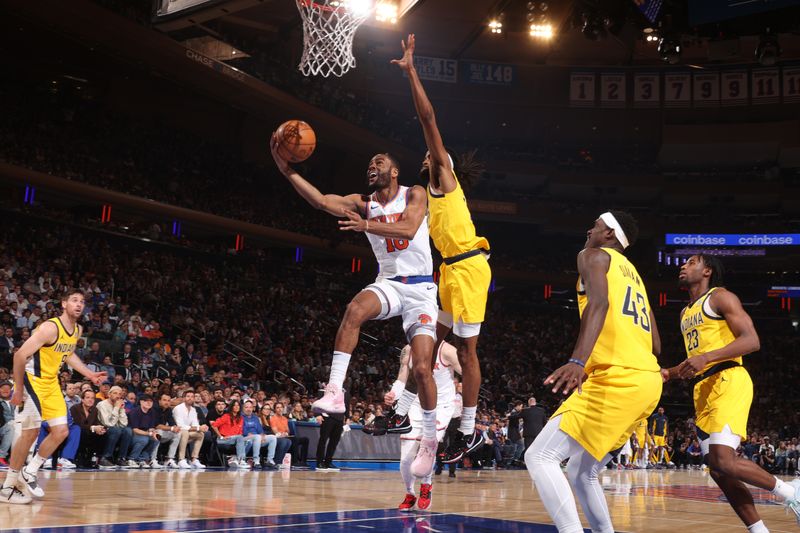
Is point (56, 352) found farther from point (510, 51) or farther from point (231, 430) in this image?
point (510, 51)

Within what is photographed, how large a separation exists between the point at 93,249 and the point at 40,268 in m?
3.46

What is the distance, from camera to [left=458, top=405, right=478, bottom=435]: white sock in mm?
6870

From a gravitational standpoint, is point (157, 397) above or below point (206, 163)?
below

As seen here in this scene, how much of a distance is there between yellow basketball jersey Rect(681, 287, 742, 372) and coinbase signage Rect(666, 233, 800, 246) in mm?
29737

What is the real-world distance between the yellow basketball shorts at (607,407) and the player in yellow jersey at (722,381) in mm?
1193

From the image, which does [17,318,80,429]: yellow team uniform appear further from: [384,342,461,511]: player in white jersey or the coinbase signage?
the coinbase signage

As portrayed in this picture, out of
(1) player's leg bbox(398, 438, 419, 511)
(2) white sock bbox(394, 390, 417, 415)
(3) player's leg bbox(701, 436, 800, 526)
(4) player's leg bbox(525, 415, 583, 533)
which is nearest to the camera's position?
(4) player's leg bbox(525, 415, 583, 533)

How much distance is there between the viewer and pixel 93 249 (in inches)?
848

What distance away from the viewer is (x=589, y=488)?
166 inches

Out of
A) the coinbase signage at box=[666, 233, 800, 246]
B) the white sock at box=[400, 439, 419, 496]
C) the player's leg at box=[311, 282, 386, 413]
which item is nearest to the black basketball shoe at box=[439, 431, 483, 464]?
the white sock at box=[400, 439, 419, 496]

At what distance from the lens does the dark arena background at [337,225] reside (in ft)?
34.8

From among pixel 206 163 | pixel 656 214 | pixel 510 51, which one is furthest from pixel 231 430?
pixel 656 214

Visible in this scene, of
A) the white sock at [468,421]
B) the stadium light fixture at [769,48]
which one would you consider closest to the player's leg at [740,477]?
the white sock at [468,421]

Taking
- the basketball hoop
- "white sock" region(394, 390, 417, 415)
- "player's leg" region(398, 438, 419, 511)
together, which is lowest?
"player's leg" region(398, 438, 419, 511)
